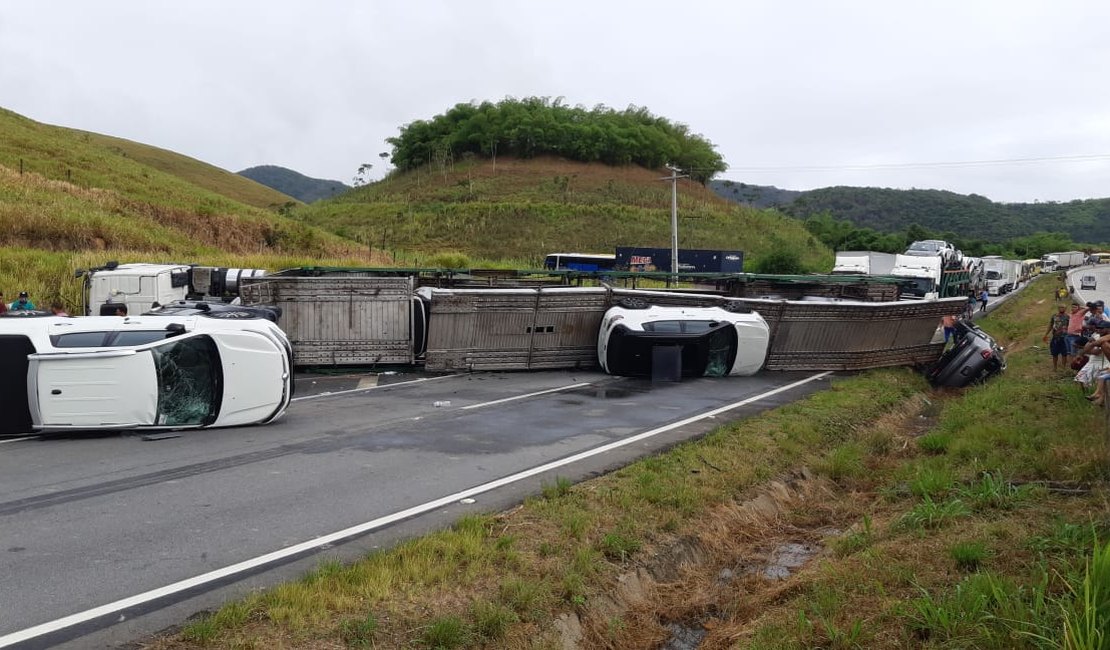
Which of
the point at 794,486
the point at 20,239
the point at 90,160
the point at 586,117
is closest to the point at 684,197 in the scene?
the point at 586,117

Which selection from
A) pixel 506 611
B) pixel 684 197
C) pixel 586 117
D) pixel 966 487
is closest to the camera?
pixel 506 611

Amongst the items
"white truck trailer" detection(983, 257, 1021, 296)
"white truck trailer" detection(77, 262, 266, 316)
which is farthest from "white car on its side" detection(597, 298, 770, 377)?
"white truck trailer" detection(983, 257, 1021, 296)

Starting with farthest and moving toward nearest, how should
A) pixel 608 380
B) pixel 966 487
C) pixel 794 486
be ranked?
pixel 608 380 < pixel 794 486 < pixel 966 487

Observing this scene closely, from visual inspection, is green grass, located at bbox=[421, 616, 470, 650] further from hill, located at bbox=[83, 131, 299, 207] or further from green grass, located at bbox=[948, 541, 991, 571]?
hill, located at bbox=[83, 131, 299, 207]

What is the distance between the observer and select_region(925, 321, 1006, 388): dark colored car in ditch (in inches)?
693

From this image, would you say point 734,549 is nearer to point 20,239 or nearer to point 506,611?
point 506,611

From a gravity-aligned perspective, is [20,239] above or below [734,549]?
above

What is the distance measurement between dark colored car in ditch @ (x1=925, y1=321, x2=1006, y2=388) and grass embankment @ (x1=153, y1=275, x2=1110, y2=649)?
7084 millimetres

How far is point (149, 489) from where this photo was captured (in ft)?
25.5

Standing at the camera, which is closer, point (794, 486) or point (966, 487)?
point (966, 487)

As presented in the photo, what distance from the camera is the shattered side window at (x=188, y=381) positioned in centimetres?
1014

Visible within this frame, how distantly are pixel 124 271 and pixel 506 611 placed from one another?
14886mm

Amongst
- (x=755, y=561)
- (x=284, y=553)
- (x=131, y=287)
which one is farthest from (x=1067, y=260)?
(x=284, y=553)

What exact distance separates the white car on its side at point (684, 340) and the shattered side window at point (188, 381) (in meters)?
8.13
